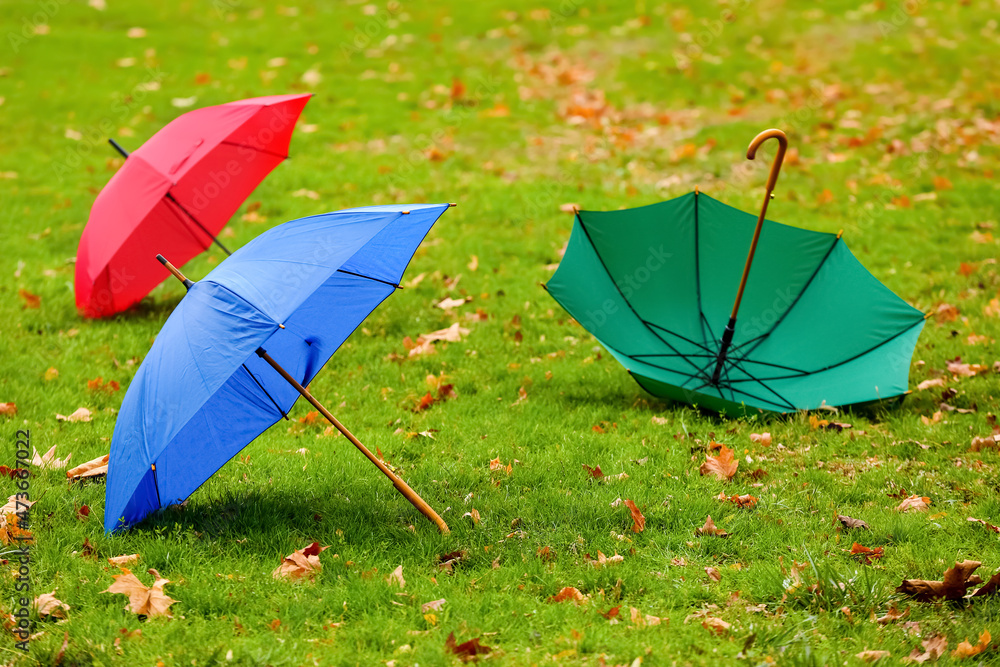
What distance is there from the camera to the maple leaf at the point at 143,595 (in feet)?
11.0

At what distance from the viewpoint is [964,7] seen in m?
13.1

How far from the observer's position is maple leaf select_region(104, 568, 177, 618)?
→ 3364 millimetres

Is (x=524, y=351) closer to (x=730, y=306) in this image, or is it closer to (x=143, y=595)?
(x=730, y=306)

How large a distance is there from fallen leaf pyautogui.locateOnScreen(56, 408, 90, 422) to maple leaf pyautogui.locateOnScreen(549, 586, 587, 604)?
3.30 metres

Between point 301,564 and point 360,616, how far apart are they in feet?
1.39

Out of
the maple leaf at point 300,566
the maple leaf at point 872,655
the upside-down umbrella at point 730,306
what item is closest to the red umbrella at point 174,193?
the upside-down umbrella at point 730,306

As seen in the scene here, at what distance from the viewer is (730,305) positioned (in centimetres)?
529

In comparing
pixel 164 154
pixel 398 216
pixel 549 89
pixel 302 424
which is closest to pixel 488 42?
pixel 549 89

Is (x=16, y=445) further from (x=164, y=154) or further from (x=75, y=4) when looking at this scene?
(x=75, y=4)

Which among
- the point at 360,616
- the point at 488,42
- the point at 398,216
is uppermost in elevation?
the point at 488,42

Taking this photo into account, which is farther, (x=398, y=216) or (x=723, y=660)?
(x=398, y=216)

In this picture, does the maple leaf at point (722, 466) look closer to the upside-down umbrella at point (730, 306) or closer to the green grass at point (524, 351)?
the green grass at point (524, 351)

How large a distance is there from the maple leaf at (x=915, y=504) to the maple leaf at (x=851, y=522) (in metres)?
0.29

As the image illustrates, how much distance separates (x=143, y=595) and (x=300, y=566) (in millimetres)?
633
